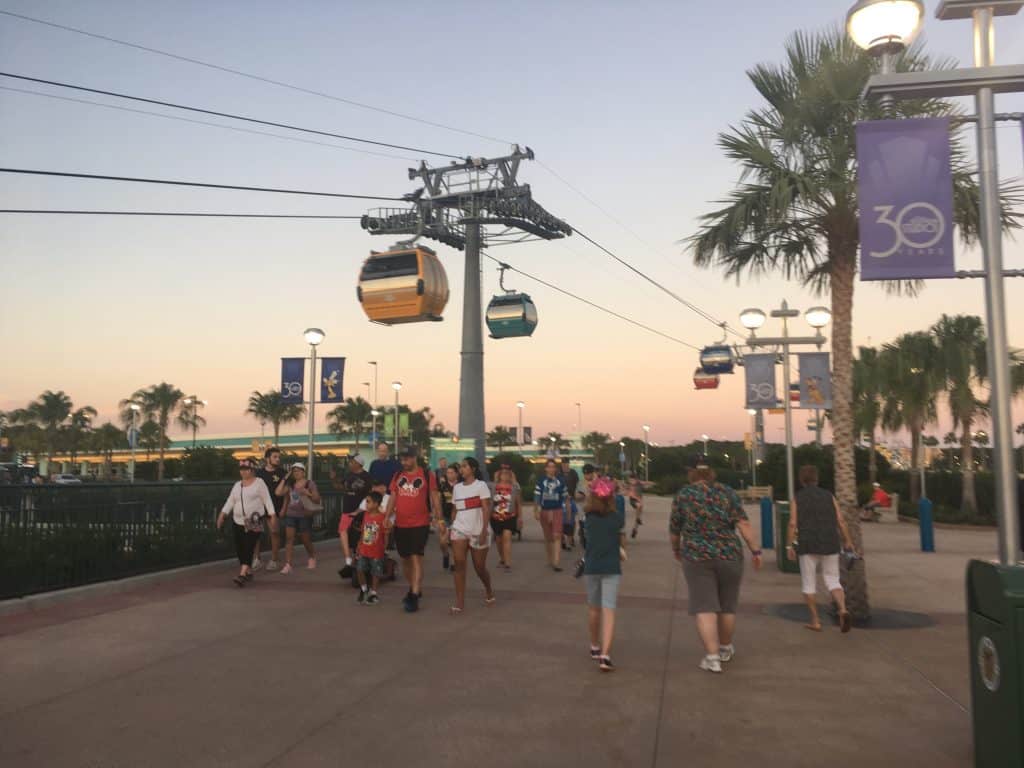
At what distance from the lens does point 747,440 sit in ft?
188

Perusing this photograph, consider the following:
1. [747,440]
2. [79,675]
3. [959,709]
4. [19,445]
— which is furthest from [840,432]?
[19,445]

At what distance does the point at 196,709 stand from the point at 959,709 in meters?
5.41

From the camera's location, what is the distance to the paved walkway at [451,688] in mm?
5012

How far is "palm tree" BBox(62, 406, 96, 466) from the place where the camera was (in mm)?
96750

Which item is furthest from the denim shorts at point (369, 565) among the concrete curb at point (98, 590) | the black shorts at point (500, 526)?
the black shorts at point (500, 526)

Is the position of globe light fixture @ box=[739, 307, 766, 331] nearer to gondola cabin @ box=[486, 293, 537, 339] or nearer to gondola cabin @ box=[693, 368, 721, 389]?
gondola cabin @ box=[486, 293, 537, 339]

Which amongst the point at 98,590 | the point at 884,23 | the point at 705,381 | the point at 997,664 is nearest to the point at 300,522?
the point at 98,590

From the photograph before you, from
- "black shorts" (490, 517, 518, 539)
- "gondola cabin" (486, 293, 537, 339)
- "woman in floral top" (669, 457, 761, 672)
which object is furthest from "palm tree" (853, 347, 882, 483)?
"woman in floral top" (669, 457, 761, 672)

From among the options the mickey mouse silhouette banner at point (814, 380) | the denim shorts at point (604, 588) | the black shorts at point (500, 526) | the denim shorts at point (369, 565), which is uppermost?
the mickey mouse silhouette banner at point (814, 380)

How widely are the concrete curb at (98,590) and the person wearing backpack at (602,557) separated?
636 cm

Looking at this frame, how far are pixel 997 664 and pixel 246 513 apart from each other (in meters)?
9.25

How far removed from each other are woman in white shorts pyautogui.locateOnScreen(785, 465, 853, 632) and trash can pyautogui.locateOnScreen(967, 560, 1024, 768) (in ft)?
13.1

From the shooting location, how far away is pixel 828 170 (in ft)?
34.0

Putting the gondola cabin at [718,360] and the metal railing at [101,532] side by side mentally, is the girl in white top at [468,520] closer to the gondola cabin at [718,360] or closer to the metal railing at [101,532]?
the metal railing at [101,532]
